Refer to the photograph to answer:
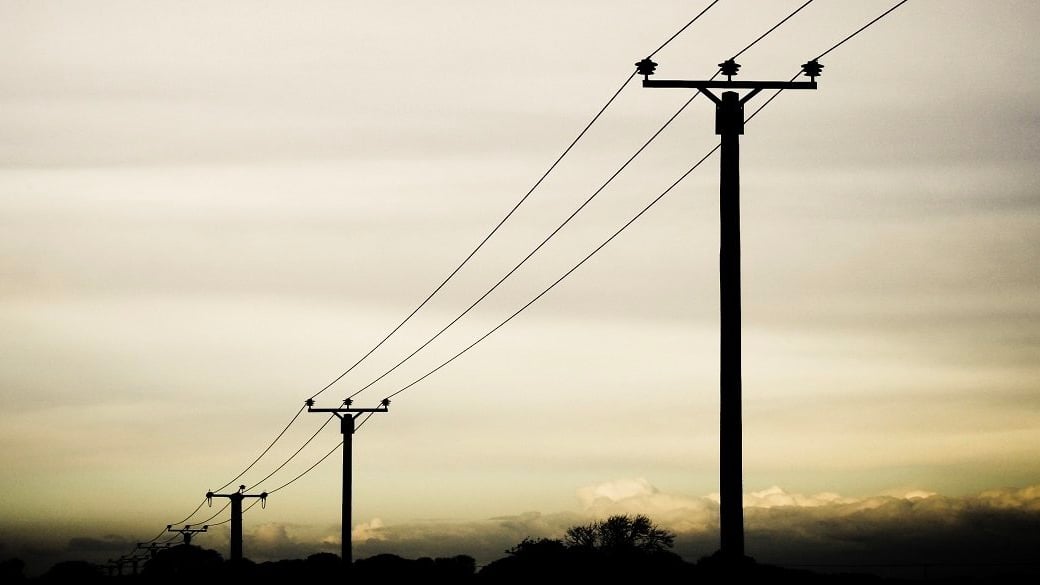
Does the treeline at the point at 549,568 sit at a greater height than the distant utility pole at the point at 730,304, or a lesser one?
lesser

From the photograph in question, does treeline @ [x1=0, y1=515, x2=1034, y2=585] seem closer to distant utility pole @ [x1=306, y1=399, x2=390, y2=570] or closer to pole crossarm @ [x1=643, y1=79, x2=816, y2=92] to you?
distant utility pole @ [x1=306, y1=399, x2=390, y2=570]

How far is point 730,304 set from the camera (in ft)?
70.6

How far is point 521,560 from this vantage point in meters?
115

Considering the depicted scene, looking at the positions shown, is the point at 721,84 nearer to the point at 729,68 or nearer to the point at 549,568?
the point at 729,68

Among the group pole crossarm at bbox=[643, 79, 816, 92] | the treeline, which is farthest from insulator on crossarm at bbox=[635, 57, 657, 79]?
the treeline

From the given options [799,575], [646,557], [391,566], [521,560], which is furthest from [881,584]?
[391,566]

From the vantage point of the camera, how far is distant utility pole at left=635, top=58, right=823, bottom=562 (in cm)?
2097

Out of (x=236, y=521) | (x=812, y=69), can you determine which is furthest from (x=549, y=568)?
(x=812, y=69)

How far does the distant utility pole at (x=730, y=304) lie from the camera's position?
68.8ft

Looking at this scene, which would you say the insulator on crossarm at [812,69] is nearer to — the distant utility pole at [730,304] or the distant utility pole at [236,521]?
the distant utility pole at [730,304]

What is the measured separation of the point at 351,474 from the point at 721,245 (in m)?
42.0

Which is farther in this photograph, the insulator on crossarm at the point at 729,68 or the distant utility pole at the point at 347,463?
the distant utility pole at the point at 347,463

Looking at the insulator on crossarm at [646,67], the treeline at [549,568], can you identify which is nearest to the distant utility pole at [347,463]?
the treeline at [549,568]

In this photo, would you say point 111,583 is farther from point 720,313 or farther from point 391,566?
point 720,313
